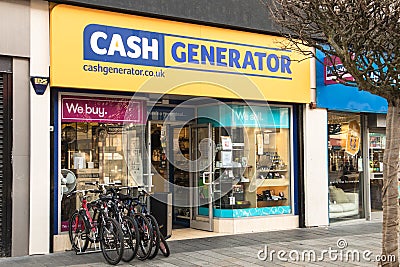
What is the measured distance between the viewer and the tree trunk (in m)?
6.44

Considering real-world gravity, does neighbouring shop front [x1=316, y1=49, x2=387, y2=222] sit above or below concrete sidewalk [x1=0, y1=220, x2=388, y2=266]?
above

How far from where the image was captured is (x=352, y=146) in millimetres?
13117

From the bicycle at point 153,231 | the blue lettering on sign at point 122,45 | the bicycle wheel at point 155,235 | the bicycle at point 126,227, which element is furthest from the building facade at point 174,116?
the bicycle wheel at point 155,235

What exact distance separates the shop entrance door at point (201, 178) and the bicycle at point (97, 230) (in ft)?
9.59

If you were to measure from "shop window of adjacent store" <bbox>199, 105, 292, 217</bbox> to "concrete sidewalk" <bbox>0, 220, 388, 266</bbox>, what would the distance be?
2.34 feet

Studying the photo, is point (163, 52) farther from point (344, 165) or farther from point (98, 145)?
point (344, 165)

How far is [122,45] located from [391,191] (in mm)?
5225

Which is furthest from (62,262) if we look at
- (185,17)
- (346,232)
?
(346,232)

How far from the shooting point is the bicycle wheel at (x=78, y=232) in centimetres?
876

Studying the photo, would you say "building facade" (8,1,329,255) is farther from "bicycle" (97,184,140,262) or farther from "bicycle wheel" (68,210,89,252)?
"bicycle" (97,184,140,262)

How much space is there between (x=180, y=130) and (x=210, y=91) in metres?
1.72

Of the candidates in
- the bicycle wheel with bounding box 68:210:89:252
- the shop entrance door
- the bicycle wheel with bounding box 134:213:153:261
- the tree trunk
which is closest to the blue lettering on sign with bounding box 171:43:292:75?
the shop entrance door

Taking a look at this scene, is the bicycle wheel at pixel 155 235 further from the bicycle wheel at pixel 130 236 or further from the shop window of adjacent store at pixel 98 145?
the shop window of adjacent store at pixel 98 145

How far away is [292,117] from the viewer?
12.0m
